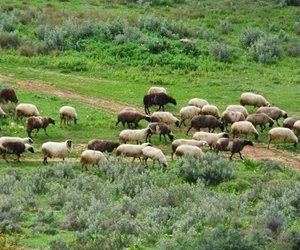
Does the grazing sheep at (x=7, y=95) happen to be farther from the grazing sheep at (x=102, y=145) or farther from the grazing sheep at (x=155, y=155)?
the grazing sheep at (x=155, y=155)

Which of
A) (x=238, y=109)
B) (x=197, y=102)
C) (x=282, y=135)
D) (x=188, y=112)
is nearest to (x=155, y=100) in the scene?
(x=197, y=102)

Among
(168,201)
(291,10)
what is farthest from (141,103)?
(291,10)

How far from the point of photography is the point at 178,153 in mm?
23750

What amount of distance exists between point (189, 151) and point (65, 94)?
914 centimetres

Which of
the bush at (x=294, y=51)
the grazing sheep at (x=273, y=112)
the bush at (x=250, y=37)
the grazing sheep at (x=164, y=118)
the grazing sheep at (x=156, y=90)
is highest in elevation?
the bush at (x=250, y=37)

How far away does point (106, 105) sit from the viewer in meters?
30.0

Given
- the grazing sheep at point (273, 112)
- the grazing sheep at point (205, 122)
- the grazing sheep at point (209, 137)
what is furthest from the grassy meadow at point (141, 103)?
the grazing sheep at point (273, 112)

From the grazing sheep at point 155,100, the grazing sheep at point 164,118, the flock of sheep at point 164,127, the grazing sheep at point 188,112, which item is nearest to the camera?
the flock of sheep at point 164,127

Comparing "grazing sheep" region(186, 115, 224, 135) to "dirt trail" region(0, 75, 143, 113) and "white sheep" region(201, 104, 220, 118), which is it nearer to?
"white sheep" region(201, 104, 220, 118)

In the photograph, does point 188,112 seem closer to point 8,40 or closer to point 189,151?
point 189,151

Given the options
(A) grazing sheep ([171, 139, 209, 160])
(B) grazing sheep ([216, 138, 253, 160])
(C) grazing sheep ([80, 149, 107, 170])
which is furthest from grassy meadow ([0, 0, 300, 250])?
(A) grazing sheep ([171, 139, 209, 160])

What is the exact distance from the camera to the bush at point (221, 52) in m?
36.9

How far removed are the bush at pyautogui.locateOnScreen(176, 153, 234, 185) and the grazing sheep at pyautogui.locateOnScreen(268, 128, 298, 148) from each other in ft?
14.2

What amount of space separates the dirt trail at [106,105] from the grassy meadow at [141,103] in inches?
4.7
